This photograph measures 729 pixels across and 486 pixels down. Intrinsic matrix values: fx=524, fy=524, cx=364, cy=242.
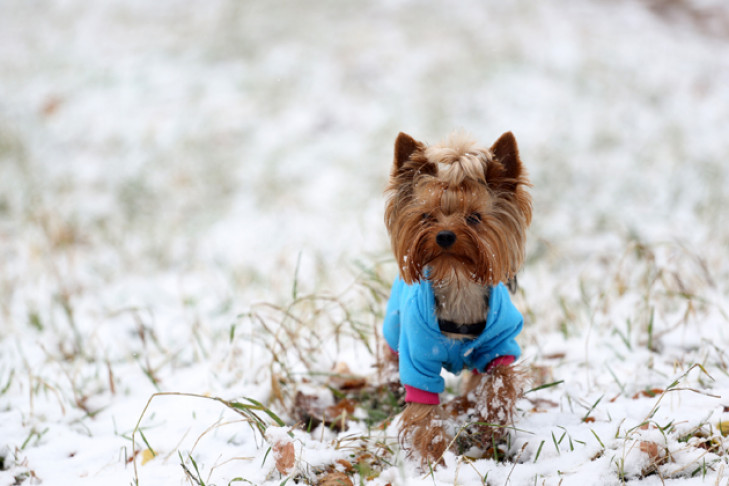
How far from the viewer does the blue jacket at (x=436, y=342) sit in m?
2.37

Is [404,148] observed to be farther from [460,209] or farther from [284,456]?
[284,456]

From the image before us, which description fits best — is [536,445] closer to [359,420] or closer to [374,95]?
[359,420]

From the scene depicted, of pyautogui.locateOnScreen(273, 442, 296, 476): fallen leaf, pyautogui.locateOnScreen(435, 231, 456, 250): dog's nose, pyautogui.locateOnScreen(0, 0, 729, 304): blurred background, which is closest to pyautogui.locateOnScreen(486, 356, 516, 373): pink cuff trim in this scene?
pyautogui.locateOnScreen(435, 231, 456, 250): dog's nose

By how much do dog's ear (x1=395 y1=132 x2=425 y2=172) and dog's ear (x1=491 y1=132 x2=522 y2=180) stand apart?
328 millimetres

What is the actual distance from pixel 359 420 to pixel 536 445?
0.94 metres

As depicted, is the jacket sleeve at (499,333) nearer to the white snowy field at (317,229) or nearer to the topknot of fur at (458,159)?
the white snowy field at (317,229)

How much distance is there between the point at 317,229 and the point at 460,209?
4.49m

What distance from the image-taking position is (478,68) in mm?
10156

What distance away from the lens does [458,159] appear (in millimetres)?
2229

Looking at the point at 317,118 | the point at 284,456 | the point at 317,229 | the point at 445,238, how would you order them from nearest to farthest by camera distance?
1. the point at 445,238
2. the point at 284,456
3. the point at 317,229
4. the point at 317,118

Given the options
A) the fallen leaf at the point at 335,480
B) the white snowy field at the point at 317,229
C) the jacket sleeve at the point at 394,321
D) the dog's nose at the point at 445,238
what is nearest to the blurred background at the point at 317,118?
the white snowy field at the point at 317,229

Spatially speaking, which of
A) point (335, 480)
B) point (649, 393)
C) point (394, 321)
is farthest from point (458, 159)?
point (649, 393)

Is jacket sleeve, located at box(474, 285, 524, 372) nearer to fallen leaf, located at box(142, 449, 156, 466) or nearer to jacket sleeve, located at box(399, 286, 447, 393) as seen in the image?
jacket sleeve, located at box(399, 286, 447, 393)

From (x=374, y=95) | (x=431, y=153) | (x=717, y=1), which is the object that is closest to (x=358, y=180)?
(x=374, y=95)
